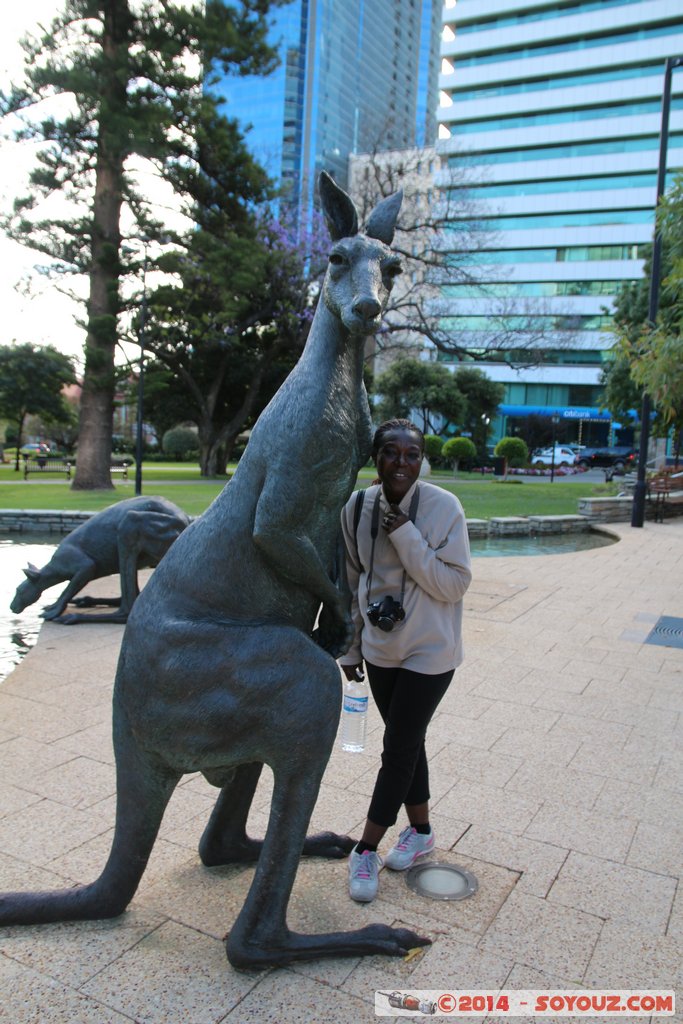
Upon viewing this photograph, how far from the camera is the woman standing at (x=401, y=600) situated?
2.63m

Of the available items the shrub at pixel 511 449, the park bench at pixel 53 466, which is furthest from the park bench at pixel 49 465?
the shrub at pixel 511 449

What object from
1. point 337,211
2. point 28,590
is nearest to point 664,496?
point 28,590

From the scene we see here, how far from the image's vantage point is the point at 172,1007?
2168mm

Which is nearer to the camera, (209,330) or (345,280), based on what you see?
(345,280)

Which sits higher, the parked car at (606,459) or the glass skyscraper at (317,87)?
the glass skyscraper at (317,87)

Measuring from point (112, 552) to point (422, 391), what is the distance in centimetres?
2967

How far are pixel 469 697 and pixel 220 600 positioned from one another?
341 cm

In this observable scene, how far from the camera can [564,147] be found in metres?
53.7

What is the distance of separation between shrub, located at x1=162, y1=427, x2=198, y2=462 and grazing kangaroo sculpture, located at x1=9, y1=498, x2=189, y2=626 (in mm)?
33606

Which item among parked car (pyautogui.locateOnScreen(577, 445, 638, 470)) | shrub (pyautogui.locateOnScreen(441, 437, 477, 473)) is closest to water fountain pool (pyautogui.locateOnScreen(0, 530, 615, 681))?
shrub (pyautogui.locateOnScreen(441, 437, 477, 473))

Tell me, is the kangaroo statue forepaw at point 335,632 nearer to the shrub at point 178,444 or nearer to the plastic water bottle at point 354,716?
the plastic water bottle at point 354,716

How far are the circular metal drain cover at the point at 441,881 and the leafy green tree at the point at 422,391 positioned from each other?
108 ft

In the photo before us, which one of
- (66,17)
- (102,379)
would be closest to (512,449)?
(102,379)

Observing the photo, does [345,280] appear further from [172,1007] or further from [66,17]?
[66,17]
